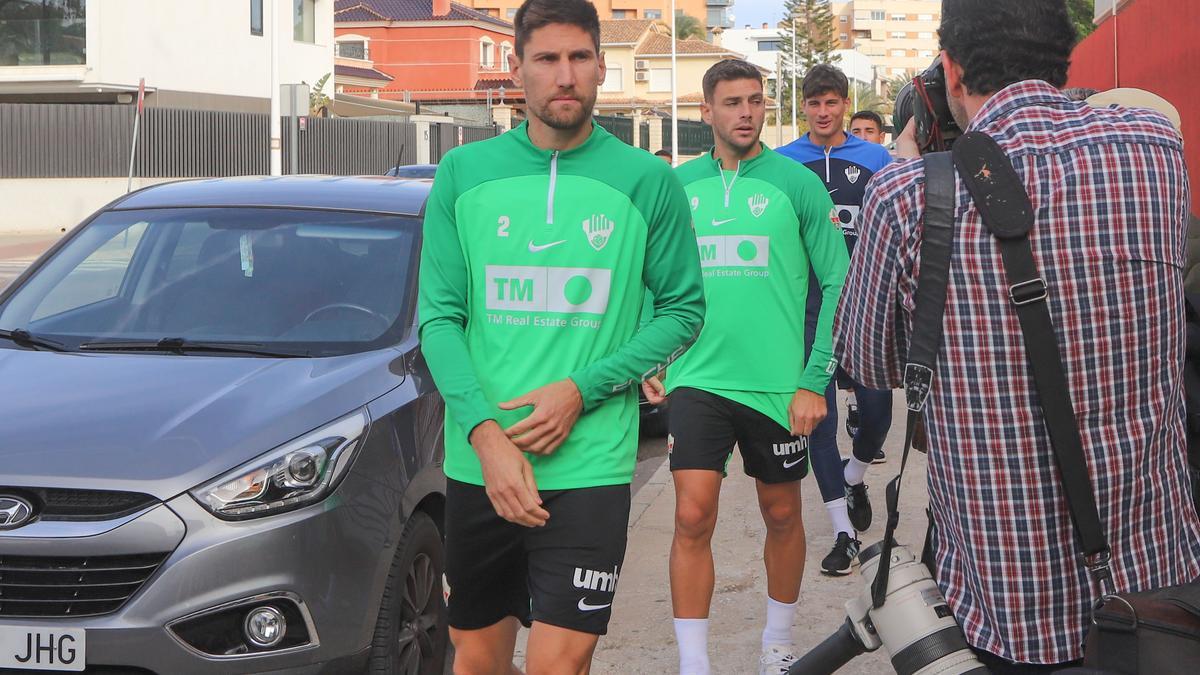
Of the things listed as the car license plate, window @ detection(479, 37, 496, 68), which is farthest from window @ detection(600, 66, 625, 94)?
the car license plate

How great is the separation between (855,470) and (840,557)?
78 centimetres

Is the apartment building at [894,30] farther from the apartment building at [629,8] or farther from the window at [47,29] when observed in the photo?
the window at [47,29]

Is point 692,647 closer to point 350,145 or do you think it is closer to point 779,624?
point 779,624

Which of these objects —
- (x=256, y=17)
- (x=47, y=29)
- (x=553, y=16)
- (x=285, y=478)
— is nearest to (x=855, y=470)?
(x=285, y=478)

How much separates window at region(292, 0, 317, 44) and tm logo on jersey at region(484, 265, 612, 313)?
135 feet

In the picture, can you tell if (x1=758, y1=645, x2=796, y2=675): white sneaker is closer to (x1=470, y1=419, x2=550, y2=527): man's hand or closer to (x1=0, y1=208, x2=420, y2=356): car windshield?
(x1=0, y1=208, x2=420, y2=356): car windshield

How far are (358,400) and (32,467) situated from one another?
89cm

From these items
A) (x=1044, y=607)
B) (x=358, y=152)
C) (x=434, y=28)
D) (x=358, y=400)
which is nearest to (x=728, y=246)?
(x=358, y=400)

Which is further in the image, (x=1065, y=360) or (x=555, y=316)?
(x=555, y=316)

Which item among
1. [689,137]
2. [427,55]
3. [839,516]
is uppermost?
[427,55]

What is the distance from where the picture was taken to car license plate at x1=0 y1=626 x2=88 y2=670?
358 centimetres

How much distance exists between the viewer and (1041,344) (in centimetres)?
226

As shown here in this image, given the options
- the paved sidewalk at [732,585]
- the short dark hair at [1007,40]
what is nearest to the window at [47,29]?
the paved sidewalk at [732,585]

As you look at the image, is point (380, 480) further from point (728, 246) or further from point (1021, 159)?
point (1021, 159)
